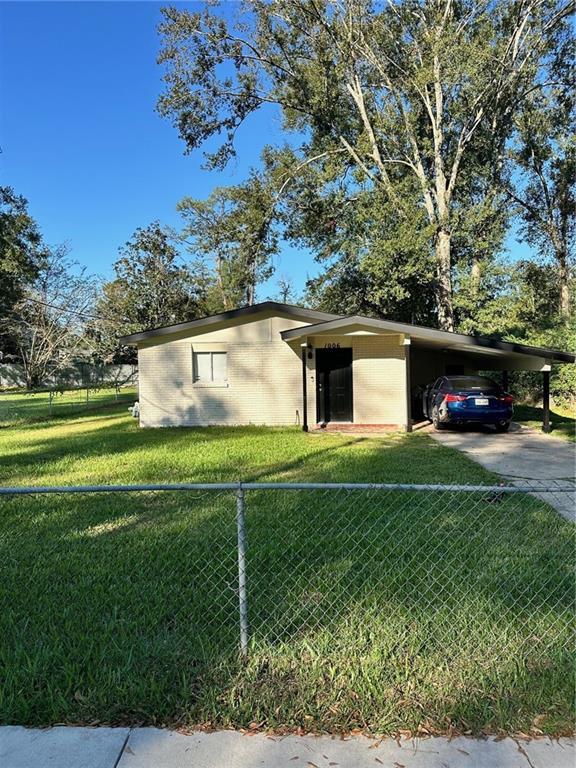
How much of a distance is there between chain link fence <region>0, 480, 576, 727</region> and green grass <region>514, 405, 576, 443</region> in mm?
8366

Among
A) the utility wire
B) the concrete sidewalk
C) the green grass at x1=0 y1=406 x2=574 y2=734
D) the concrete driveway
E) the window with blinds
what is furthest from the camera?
the utility wire

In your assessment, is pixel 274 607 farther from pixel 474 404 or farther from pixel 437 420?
pixel 437 420

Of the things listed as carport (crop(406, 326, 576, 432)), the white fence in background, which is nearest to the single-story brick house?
carport (crop(406, 326, 576, 432))

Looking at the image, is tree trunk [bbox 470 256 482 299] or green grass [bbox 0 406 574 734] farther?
tree trunk [bbox 470 256 482 299]

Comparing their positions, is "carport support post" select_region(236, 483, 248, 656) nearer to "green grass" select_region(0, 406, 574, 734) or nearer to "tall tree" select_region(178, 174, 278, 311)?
"green grass" select_region(0, 406, 574, 734)

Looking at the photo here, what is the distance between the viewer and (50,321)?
26047mm

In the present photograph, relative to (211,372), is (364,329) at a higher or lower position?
higher

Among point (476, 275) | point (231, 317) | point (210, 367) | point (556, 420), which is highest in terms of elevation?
point (476, 275)

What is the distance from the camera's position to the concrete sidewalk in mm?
2107

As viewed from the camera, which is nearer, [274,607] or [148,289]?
[274,607]

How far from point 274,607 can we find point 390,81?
916 inches

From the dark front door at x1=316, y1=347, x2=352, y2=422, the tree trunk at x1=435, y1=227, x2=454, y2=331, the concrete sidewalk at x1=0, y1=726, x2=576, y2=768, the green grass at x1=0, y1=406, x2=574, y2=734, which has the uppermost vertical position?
A: the tree trunk at x1=435, y1=227, x2=454, y2=331

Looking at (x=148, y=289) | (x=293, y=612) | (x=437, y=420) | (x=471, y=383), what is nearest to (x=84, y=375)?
(x=148, y=289)

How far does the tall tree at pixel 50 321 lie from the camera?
25156mm
